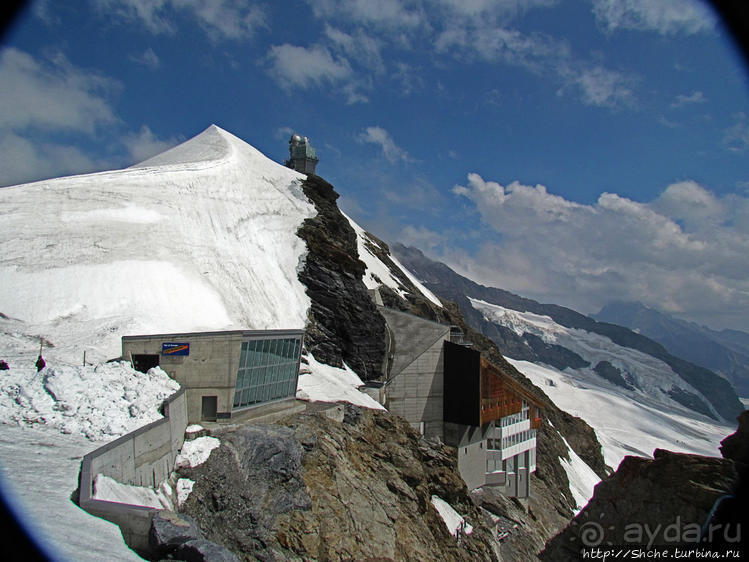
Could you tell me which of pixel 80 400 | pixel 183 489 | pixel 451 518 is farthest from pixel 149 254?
pixel 451 518

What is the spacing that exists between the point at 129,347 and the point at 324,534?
39.0 feet

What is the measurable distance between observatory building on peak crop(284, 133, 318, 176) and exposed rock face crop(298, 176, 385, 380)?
47.0 m

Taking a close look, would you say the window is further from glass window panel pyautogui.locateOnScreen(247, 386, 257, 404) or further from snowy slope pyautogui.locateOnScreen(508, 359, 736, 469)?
snowy slope pyautogui.locateOnScreen(508, 359, 736, 469)

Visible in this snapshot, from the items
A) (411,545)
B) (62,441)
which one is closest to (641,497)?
(411,545)

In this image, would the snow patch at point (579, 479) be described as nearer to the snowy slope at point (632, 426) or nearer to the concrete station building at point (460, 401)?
the concrete station building at point (460, 401)

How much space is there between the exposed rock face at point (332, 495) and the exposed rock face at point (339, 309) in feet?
41.9

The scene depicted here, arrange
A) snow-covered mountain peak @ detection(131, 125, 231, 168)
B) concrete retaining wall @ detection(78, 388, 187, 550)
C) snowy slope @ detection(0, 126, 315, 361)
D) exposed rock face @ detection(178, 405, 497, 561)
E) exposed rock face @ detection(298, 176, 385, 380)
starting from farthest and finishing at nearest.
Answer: snow-covered mountain peak @ detection(131, 125, 231, 168), exposed rock face @ detection(298, 176, 385, 380), snowy slope @ detection(0, 126, 315, 361), exposed rock face @ detection(178, 405, 497, 561), concrete retaining wall @ detection(78, 388, 187, 550)

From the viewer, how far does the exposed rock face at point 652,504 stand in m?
13.7

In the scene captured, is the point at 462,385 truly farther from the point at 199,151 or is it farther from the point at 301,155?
the point at 301,155

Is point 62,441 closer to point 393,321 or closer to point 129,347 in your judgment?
point 129,347

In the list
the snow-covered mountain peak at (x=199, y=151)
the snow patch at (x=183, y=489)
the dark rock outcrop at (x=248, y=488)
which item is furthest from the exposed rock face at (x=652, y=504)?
the snow-covered mountain peak at (x=199, y=151)

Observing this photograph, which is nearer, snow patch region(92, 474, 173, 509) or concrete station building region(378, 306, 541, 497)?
snow patch region(92, 474, 173, 509)

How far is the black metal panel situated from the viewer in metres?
41.7

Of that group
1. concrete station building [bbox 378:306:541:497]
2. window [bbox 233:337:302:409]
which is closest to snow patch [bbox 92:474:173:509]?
window [bbox 233:337:302:409]
